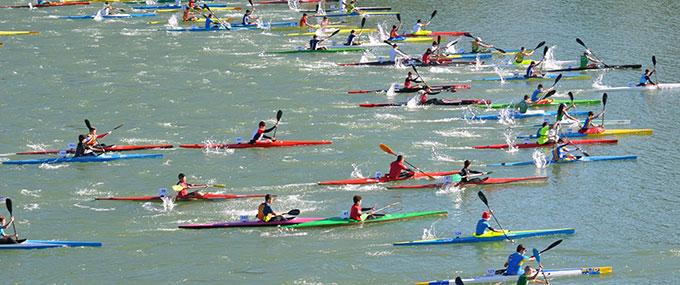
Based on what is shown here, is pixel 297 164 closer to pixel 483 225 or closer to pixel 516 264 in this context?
pixel 483 225

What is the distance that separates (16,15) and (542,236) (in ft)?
147

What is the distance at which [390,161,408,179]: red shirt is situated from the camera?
1041 inches

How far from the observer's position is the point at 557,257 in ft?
70.8

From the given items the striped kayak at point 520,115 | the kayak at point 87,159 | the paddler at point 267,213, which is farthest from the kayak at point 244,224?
the striped kayak at point 520,115

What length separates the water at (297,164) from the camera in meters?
21.5

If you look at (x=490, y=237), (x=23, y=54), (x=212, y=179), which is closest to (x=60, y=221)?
(x=212, y=179)

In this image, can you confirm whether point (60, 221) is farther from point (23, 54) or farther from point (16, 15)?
point (16, 15)

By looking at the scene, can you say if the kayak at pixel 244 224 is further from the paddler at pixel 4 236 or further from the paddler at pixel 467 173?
the paddler at pixel 467 173

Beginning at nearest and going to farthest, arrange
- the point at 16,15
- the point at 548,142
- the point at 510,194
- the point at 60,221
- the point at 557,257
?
the point at 557,257, the point at 60,221, the point at 510,194, the point at 548,142, the point at 16,15

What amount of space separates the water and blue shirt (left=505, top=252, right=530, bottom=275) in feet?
3.24

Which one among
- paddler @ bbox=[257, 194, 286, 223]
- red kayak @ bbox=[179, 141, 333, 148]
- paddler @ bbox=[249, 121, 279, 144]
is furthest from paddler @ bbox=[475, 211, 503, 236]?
paddler @ bbox=[249, 121, 279, 144]

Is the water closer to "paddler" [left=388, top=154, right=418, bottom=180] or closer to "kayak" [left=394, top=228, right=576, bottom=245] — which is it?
"kayak" [left=394, top=228, right=576, bottom=245]

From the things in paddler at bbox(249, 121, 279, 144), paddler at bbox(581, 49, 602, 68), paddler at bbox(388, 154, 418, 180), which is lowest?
paddler at bbox(388, 154, 418, 180)

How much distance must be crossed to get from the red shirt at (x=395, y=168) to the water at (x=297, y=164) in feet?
2.06
